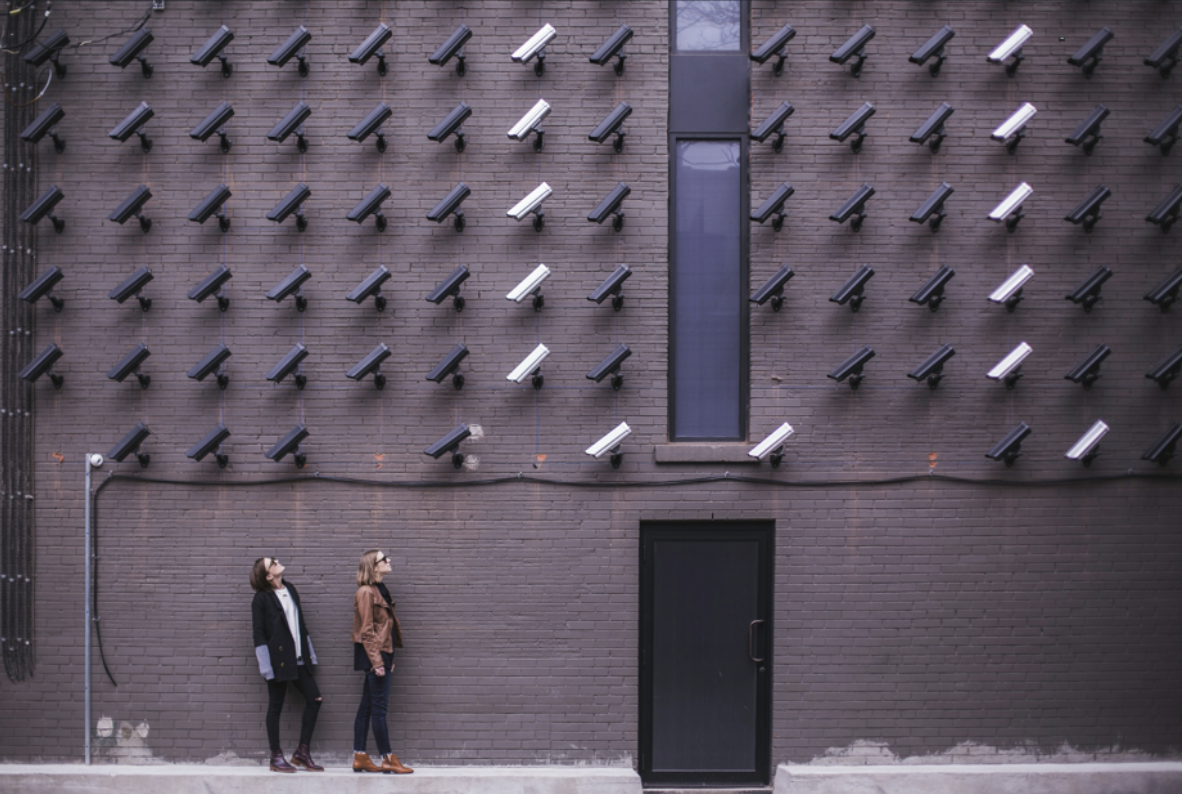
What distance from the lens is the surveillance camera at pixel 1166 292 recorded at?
7.29m

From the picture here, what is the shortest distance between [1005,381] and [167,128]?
759cm

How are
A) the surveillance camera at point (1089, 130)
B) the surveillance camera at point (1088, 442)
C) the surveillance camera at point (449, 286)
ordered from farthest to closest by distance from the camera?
the surveillance camera at point (1089, 130) < the surveillance camera at point (1088, 442) < the surveillance camera at point (449, 286)

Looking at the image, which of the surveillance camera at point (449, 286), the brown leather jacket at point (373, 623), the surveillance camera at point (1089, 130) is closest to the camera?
the brown leather jacket at point (373, 623)

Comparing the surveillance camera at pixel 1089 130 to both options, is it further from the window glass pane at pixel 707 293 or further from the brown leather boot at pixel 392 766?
the brown leather boot at pixel 392 766

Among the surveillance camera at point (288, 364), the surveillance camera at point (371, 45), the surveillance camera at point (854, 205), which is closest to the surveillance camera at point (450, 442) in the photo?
the surveillance camera at point (288, 364)

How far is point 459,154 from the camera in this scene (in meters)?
7.43

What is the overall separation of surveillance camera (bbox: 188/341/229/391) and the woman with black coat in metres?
1.57

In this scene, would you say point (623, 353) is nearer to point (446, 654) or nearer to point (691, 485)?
point (691, 485)

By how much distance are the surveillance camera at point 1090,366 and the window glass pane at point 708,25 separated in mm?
4050

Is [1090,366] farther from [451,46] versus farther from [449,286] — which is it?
[451,46]

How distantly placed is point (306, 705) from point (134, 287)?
3760 millimetres

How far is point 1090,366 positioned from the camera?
287 inches

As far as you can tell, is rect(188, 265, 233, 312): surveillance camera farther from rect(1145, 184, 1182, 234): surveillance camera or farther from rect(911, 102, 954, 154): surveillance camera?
rect(1145, 184, 1182, 234): surveillance camera

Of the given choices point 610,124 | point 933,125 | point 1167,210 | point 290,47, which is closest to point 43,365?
point 290,47
